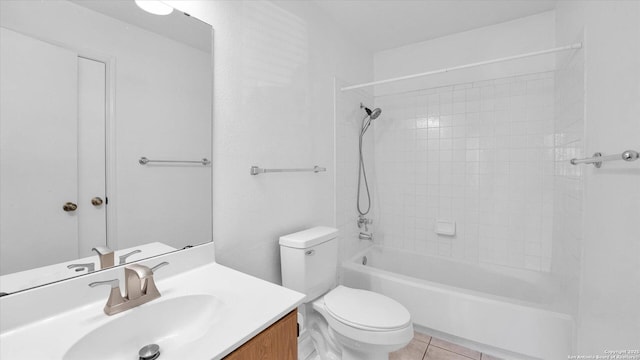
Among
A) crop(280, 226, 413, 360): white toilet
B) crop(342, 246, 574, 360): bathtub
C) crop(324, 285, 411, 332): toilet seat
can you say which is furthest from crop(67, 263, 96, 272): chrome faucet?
crop(342, 246, 574, 360): bathtub

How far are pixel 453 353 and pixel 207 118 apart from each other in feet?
6.84

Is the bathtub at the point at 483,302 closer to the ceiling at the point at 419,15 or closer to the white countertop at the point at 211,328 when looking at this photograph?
the white countertop at the point at 211,328

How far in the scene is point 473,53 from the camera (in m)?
2.38

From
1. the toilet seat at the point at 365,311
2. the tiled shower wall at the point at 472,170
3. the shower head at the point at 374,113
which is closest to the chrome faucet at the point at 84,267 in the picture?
the toilet seat at the point at 365,311

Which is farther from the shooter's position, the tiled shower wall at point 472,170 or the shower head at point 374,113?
the shower head at point 374,113

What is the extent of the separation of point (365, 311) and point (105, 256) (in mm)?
1197

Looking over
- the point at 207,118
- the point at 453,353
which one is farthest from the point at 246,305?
the point at 453,353

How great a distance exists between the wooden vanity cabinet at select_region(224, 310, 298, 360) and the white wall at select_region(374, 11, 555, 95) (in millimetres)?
2427

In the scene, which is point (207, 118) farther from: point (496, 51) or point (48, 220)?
point (496, 51)

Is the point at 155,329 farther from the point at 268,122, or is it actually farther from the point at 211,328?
the point at 268,122

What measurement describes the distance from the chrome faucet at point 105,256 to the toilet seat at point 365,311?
41.2 inches

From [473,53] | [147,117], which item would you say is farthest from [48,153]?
[473,53]

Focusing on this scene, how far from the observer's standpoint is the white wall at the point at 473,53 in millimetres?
2143

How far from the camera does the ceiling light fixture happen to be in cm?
106
